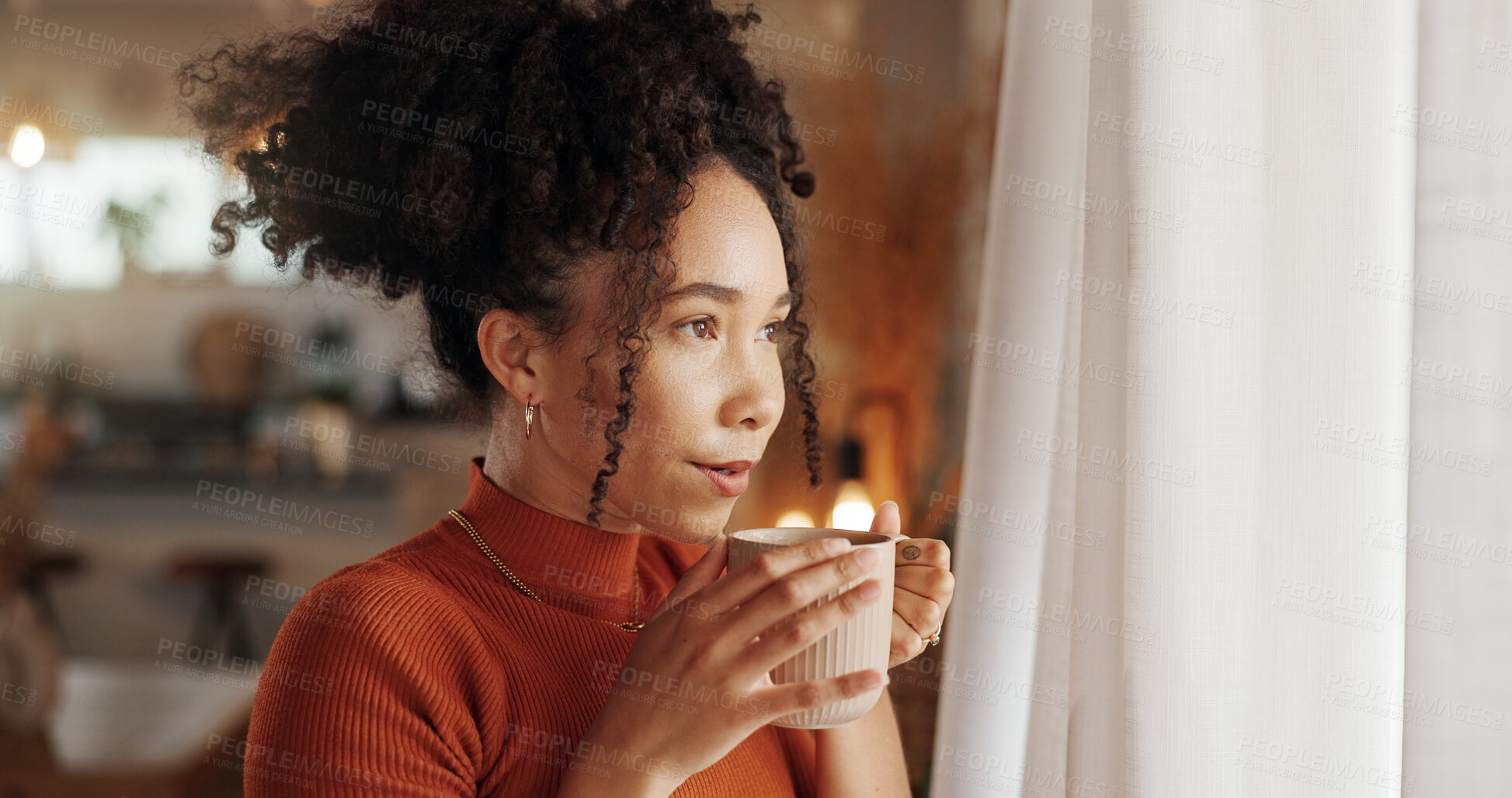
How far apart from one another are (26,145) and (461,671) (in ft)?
14.0

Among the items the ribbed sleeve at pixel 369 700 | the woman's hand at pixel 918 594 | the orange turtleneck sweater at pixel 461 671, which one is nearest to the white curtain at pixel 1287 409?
the woman's hand at pixel 918 594

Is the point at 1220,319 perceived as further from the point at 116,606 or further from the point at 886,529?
the point at 116,606

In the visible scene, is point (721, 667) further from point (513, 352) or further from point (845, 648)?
point (513, 352)

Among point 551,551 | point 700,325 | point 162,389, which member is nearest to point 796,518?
point 551,551

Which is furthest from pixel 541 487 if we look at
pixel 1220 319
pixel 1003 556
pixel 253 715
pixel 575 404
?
pixel 1220 319

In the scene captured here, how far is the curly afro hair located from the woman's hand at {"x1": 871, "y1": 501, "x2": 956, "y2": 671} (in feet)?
0.46

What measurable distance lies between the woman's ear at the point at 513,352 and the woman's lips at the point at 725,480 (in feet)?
0.53

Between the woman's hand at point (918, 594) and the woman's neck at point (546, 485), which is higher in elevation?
the woman's neck at point (546, 485)

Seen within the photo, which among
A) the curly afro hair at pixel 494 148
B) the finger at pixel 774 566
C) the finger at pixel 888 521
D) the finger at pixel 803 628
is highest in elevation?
the curly afro hair at pixel 494 148

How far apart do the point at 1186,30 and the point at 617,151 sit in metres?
0.43

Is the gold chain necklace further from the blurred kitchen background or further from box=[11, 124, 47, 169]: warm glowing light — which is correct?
box=[11, 124, 47, 169]: warm glowing light

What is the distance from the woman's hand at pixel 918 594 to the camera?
83 cm

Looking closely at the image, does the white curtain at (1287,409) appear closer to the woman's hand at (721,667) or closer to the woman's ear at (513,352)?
the woman's hand at (721,667)

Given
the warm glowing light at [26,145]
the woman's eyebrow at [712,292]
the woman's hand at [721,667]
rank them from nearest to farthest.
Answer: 1. the woman's hand at [721,667]
2. the woman's eyebrow at [712,292]
3. the warm glowing light at [26,145]
